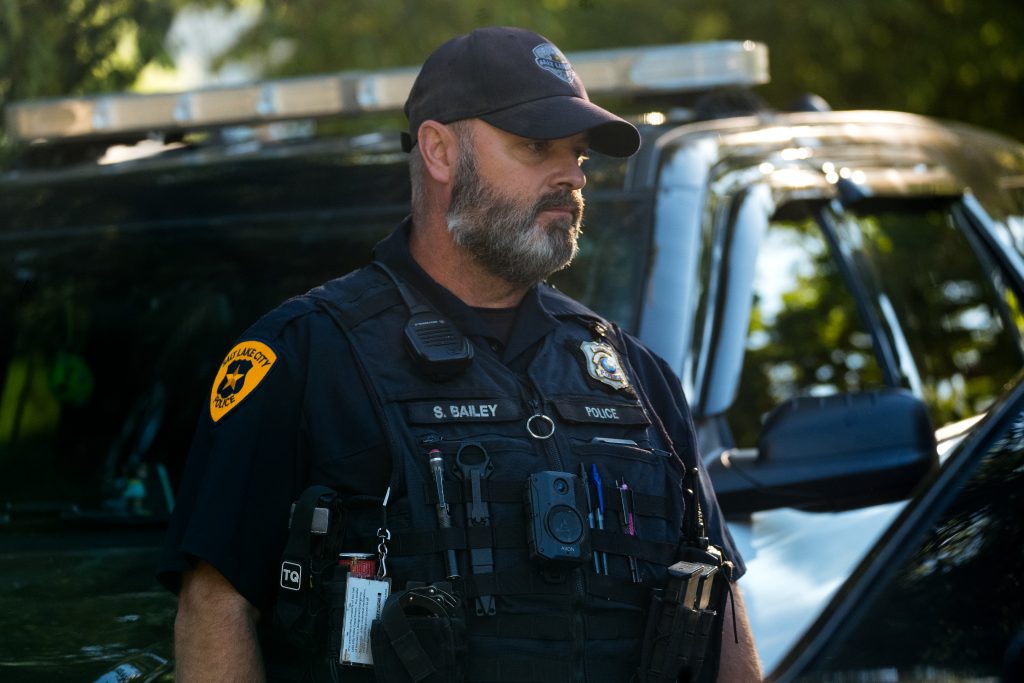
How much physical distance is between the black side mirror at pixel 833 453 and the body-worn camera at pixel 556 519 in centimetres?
58

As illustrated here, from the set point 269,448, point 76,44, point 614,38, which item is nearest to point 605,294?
point 269,448

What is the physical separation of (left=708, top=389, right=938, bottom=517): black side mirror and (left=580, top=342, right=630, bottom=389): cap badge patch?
37cm

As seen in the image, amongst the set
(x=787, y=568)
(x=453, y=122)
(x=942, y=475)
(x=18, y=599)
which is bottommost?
(x=787, y=568)

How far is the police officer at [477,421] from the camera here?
6.46 ft

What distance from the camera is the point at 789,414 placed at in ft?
8.23

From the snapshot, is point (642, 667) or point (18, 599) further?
point (18, 599)

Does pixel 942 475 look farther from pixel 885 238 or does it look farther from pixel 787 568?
pixel 885 238

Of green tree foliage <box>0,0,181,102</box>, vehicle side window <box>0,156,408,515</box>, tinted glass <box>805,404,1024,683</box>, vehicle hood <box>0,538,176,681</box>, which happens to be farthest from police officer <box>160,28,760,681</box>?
green tree foliage <box>0,0,181,102</box>

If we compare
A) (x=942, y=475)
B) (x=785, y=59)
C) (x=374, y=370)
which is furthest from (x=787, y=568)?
(x=785, y=59)

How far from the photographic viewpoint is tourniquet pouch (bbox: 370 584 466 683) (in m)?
1.87

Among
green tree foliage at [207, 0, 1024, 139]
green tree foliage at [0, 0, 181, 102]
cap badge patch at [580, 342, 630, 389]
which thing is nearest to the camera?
cap badge patch at [580, 342, 630, 389]

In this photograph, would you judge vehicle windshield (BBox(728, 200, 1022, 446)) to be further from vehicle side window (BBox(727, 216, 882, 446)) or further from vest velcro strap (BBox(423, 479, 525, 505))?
vest velcro strap (BBox(423, 479, 525, 505))

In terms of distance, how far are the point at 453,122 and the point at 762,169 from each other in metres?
0.98

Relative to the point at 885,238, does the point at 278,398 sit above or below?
above
